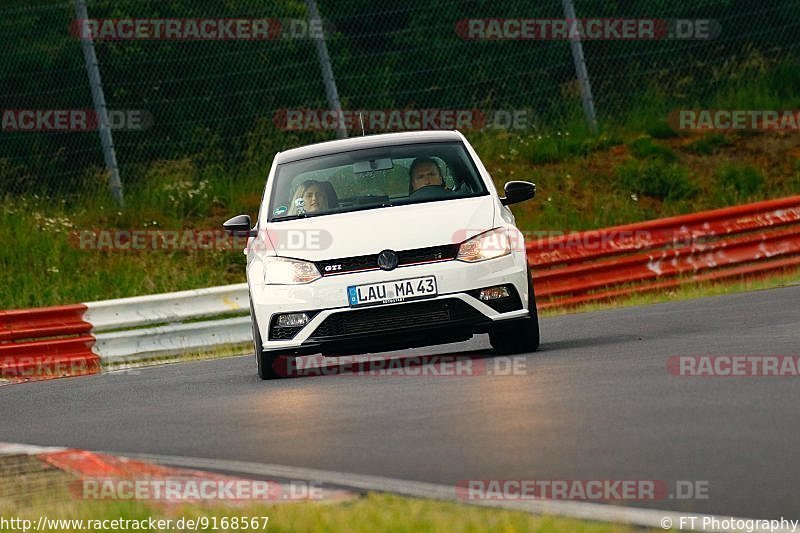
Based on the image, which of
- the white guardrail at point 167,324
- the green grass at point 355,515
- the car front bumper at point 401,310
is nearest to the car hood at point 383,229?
the car front bumper at point 401,310

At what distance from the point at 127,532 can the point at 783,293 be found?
10395 millimetres

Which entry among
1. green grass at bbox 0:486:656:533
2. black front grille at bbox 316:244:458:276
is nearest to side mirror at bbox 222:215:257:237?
black front grille at bbox 316:244:458:276

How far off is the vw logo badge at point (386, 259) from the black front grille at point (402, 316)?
0.26 m

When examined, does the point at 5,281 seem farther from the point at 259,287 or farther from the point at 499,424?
the point at 499,424

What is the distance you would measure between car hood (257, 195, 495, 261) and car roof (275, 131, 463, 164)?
41.0 inches

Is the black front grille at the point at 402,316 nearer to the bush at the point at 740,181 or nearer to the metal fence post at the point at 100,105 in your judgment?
the metal fence post at the point at 100,105

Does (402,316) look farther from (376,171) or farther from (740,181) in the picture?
(740,181)

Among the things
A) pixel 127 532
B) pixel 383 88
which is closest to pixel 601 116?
pixel 383 88

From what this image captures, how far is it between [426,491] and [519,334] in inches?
203

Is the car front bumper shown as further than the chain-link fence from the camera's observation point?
No

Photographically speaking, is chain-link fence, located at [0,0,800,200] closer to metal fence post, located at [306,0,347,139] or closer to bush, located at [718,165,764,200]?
metal fence post, located at [306,0,347,139]

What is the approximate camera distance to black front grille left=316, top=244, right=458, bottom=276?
1017cm

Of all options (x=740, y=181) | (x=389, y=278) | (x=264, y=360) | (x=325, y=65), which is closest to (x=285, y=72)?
(x=325, y=65)

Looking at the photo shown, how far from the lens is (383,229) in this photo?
1032cm
